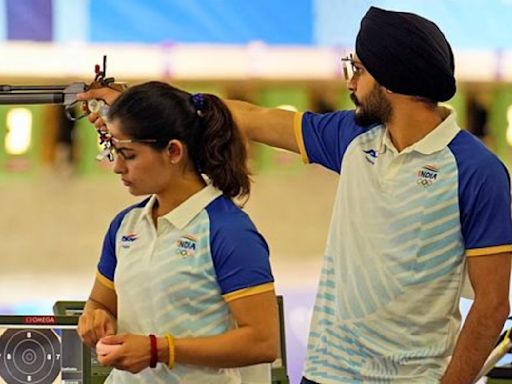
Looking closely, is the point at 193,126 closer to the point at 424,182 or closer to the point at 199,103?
the point at 199,103

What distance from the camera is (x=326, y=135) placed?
2.32 metres

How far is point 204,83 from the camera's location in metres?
3.84

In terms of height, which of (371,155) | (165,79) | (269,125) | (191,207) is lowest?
(191,207)

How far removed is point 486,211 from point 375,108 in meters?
0.30

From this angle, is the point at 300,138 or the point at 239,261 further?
the point at 300,138

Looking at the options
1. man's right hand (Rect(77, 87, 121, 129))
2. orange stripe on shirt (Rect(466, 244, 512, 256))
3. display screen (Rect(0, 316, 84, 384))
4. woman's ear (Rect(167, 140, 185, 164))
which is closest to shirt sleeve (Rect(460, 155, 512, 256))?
orange stripe on shirt (Rect(466, 244, 512, 256))

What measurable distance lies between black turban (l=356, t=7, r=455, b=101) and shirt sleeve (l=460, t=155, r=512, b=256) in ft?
0.61

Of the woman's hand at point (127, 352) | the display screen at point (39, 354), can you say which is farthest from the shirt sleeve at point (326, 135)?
the display screen at point (39, 354)

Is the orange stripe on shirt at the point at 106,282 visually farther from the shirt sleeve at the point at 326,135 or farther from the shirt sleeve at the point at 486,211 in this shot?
the shirt sleeve at the point at 486,211

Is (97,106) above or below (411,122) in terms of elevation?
above

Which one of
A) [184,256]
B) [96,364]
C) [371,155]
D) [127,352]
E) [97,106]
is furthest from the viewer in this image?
[96,364]

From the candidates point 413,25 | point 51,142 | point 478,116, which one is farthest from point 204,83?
point 413,25

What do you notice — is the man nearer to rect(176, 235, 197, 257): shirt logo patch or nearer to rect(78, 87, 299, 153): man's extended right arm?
rect(78, 87, 299, 153): man's extended right arm

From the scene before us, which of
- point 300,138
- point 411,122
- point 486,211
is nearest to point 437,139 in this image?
point 411,122
